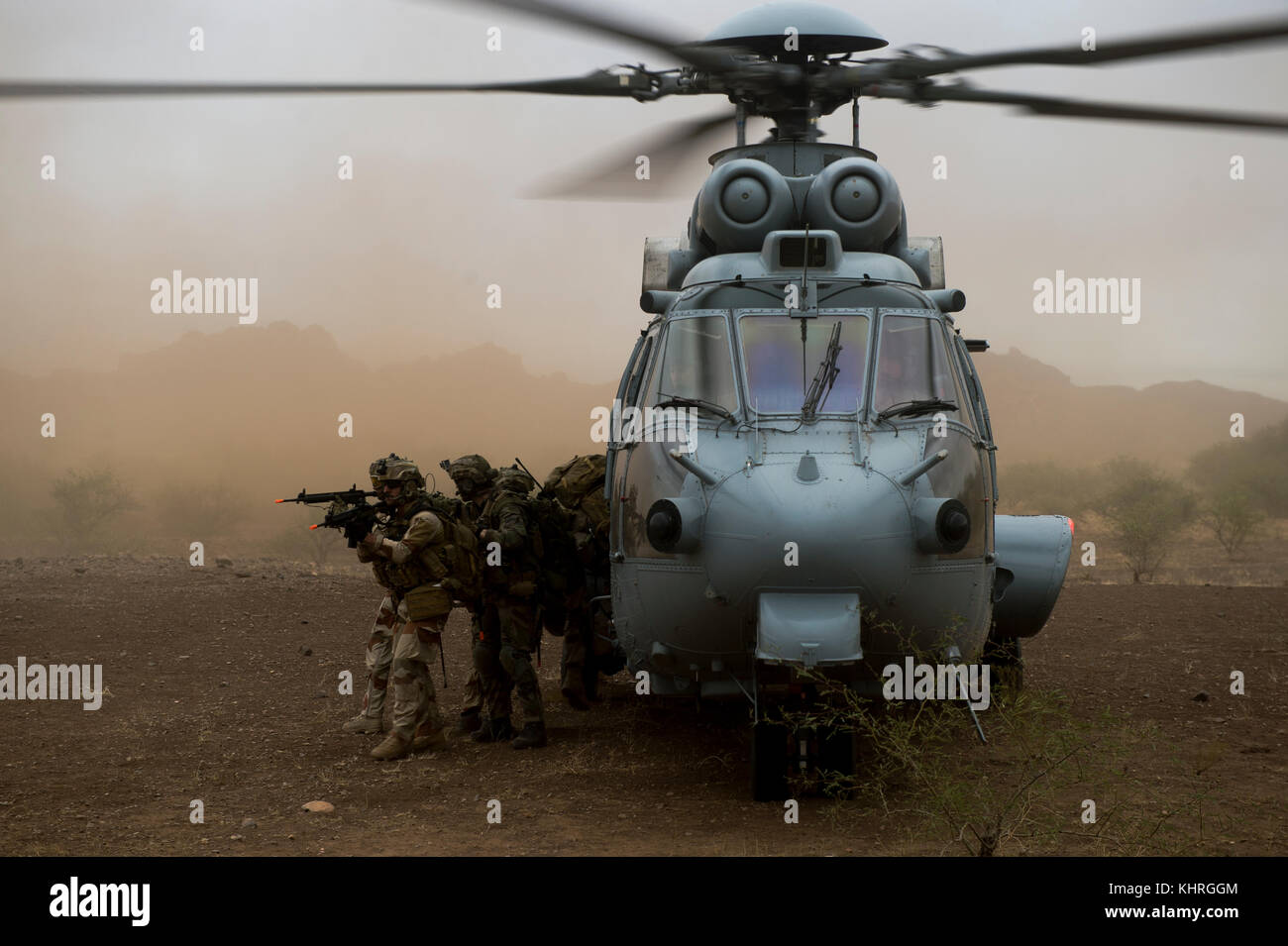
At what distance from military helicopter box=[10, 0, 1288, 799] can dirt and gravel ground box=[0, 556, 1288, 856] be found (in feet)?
2.27

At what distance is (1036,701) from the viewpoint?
225 inches

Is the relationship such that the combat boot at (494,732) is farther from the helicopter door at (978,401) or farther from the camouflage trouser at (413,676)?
the helicopter door at (978,401)

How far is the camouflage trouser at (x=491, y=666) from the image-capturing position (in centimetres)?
842

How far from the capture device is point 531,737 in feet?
27.1

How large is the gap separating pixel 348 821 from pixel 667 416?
262cm

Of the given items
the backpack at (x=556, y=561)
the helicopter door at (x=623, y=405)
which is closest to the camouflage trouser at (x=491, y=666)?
the backpack at (x=556, y=561)

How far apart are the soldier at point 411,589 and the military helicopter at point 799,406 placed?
1.22 meters

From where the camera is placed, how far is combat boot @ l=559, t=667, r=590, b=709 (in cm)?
965
